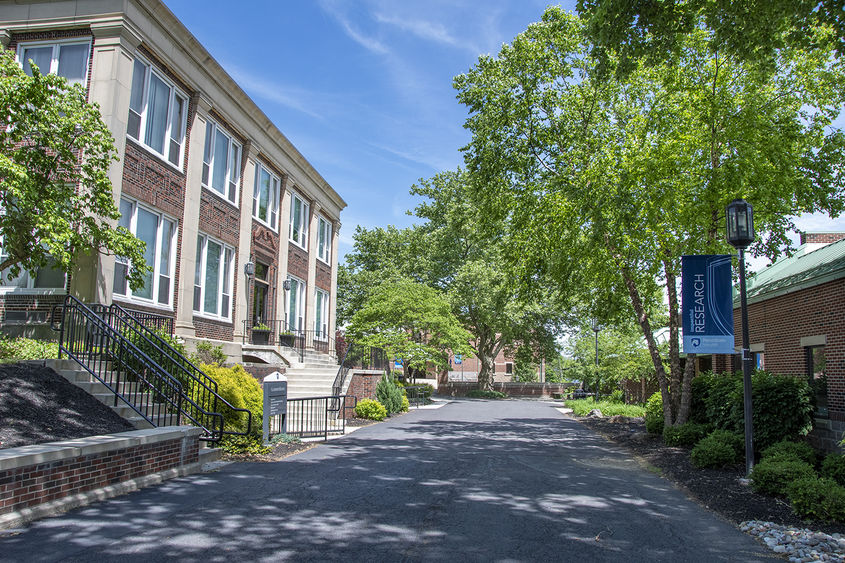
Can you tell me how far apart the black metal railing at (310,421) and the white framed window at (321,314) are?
9691 mm

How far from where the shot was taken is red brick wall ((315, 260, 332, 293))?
27989 mm

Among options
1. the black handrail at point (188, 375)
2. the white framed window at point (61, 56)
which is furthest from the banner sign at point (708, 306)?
the white framed window at point (61, 56)

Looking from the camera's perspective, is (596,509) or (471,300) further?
(471,300)

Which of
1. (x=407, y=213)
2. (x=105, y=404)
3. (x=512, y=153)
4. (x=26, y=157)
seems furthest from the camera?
(x=407, y=213)

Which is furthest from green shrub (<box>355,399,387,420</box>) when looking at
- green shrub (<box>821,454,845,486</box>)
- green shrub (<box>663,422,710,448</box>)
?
green shrub (<box>821,454,845,486</box>)

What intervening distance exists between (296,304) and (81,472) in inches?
750

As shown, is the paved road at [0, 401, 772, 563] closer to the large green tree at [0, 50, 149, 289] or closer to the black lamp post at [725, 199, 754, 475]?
the black lamp post at [725, 199, 754, 475]

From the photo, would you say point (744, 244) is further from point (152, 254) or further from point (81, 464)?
point (152, 254)

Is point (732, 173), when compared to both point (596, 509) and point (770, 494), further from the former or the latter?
point (596, 509)

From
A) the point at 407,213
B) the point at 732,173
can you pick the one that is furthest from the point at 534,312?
the point at 732,173

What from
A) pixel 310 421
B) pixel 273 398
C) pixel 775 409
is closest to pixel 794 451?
pixel 775 409

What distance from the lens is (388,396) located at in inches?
864

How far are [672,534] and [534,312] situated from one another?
36694 millimetres

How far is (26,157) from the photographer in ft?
32.5
